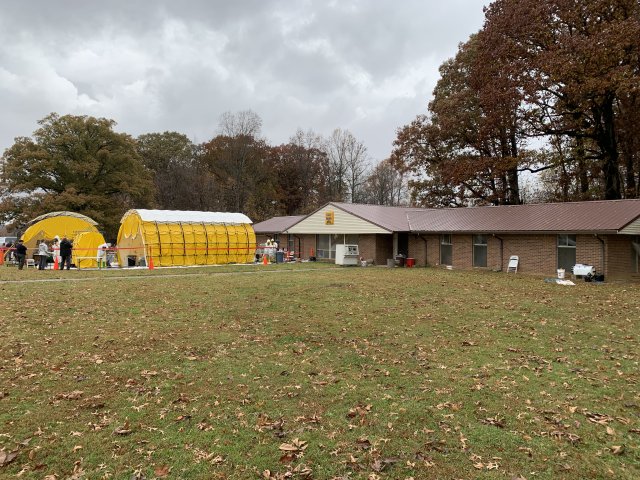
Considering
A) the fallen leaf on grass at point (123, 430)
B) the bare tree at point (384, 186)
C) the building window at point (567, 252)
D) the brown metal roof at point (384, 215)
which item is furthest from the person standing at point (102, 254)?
the bare tree at point (384, 186)

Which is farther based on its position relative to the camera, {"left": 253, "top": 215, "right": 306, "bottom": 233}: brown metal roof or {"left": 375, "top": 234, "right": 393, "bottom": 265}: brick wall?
{"left": 253, "top": 215, "right": 306, "bottom": 233}: brown metal roof

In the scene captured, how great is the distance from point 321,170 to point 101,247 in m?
38.7

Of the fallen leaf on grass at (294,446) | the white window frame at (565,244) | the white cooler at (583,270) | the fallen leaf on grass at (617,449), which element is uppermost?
the white window frame at (565,244)

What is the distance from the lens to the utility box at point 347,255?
29109 millimetres

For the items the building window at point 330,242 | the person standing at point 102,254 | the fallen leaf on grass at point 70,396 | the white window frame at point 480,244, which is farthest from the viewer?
the building window at point 330,242

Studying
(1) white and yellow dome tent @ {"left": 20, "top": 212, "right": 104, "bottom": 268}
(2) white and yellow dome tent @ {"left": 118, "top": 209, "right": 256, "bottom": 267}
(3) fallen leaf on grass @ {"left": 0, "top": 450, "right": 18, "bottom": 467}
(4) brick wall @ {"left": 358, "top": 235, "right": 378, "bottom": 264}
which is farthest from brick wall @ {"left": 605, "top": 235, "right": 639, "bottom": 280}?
(1) white and yellow dome tent @ {"left": 20, "top": 212, "right": 104, "bottom": 268}

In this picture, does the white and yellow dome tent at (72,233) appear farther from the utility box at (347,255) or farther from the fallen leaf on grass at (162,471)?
the fallen leaf on grass at (162,471)

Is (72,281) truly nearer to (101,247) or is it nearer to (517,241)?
(101,247)

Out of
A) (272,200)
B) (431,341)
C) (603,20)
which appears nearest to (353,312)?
(431,341)

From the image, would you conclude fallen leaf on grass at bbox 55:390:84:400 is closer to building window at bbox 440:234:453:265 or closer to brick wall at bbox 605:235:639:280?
brick wall at bbox 605:235:639:280

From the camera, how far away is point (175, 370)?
282 inches

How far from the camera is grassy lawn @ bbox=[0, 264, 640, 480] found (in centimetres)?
447

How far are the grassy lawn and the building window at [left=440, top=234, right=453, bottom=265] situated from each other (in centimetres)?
1455

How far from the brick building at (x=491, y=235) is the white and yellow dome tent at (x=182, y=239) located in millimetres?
5354
